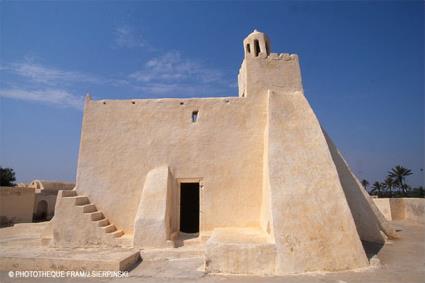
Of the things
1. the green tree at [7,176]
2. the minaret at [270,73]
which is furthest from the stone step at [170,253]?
the green tree at [7,176]

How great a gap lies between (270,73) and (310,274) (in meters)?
6.49

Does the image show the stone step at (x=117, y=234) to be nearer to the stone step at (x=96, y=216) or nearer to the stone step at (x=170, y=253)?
the stone step at (x=96, y=216)

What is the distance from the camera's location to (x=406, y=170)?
33812mm

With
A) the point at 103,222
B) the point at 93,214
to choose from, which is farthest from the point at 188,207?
the point at 93,214

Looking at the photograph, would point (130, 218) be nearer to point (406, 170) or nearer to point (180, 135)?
point (180, 135)

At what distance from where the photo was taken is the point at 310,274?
5.52 meters

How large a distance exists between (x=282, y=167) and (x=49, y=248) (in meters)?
7.05

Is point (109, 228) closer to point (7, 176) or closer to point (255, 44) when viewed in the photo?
point (255, 44)

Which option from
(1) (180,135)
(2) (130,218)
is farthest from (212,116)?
(2) (130,218)

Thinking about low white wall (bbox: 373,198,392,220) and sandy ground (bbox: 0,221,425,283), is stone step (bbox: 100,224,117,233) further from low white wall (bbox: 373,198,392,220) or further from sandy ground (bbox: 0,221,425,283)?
low white wall (bbox: 373,198,392,220)

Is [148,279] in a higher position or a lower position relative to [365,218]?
lower

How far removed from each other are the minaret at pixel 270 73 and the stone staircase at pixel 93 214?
6045 mm

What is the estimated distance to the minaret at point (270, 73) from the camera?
32.3 ft

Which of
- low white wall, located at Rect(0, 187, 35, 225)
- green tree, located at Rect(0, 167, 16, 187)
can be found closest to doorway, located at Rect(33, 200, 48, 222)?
low white wall, located at Rect(0, 187, 35, 225)
